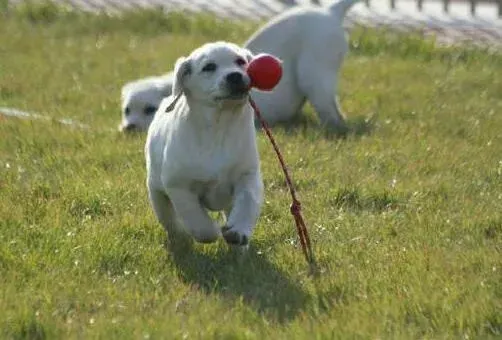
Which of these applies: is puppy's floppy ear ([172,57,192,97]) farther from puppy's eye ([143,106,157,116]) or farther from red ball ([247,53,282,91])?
puppy's eye ([143,106,157,116])

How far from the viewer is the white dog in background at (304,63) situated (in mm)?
7922

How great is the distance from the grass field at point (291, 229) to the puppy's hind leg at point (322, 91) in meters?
0.12

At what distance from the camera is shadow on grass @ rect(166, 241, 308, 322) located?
4.34m

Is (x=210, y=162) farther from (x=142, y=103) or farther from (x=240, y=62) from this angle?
(x=142, y=103)

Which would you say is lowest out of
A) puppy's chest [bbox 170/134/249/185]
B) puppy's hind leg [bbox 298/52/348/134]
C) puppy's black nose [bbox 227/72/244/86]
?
puppy's hind leg [bbox 298/52/348/134]

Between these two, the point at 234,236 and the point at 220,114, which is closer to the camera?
the point at 234,236

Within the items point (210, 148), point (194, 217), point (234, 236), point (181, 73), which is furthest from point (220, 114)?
point (234, 236)

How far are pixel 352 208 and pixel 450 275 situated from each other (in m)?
1.40

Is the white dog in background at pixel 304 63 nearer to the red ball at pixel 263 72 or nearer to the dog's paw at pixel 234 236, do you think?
the red ball at pixel 263 72

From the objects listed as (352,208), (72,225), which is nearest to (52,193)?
(72,225)

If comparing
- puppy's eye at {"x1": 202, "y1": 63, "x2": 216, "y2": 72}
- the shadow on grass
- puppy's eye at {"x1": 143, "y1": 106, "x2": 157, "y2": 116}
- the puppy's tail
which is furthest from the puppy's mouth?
the puppy's tail

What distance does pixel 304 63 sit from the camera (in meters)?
7.96

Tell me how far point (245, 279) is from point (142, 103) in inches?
134

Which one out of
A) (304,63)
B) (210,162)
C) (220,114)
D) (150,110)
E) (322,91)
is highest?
(220,114)
